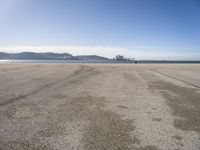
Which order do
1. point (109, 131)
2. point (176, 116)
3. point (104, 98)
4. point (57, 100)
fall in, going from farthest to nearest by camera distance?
point (104, 98), point (57, 100), point (176, 116), point (109, 131)

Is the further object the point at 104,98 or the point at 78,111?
the point at 104,98

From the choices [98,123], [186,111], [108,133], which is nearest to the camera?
[108,133]

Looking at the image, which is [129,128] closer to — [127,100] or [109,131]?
[109,131]

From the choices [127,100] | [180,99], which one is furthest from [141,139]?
[180,99]

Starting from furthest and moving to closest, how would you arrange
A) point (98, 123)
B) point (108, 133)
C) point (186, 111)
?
point (186, 111) → point (98, 123) → point (108, 133)

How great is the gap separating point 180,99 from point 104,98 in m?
4.02

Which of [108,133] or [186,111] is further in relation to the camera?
[186,111]

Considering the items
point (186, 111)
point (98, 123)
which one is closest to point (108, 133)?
point (98, 123)

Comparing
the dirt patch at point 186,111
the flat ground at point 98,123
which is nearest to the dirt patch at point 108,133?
the flat ground at point 98,123

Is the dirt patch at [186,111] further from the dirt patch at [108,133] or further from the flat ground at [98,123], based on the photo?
the dirt patch at [108,133]

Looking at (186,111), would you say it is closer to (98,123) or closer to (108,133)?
(98,123)

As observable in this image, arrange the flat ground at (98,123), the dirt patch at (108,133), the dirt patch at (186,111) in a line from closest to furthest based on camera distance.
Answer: the dirt patch at (108,133) < the flat ground at (98,123) < the dirt patch at (186,111)

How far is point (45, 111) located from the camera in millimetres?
8547

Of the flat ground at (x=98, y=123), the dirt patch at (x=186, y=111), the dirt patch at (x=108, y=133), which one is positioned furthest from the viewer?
the dirt patch at (x=186, y=111)
